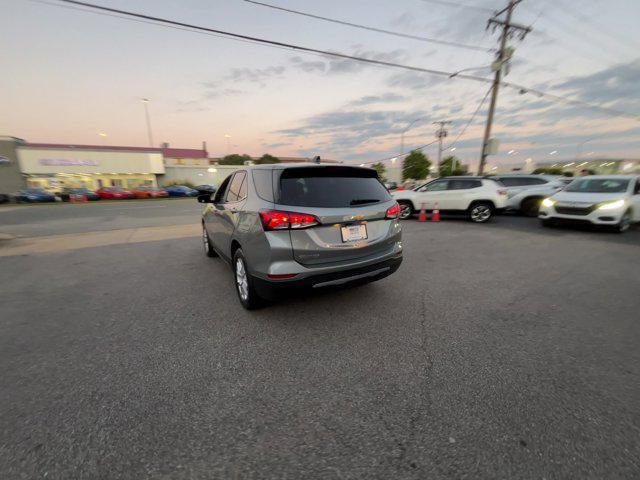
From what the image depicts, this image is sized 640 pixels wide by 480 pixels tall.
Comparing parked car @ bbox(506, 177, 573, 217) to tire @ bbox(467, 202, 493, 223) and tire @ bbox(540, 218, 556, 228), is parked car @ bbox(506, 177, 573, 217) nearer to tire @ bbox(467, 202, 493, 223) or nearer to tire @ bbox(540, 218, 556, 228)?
tire @ bbox(467, 202, 493, 223)

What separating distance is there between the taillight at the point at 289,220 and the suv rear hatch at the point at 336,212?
0.04 m

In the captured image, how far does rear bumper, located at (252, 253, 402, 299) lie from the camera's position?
2.90 m

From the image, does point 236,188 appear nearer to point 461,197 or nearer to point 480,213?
point 461,197

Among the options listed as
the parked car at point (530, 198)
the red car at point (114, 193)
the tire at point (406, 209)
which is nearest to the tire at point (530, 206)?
the parked car at point (530, 198)

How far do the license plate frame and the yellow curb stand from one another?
22.8 ft

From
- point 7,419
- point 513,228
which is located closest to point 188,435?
point 7,419

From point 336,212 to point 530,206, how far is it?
11.8m

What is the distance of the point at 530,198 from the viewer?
450 inches

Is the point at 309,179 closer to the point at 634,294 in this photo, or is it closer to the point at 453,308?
the point at 453,308

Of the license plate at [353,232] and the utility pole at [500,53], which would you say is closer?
the license plate at [353,232]

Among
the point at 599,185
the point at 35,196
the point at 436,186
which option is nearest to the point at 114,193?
the point at 35,196

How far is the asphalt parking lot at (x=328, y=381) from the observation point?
1666mm

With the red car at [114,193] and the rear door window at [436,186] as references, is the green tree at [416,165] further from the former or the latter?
the rear door window at [436,186]

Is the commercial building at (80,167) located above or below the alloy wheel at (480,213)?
above
